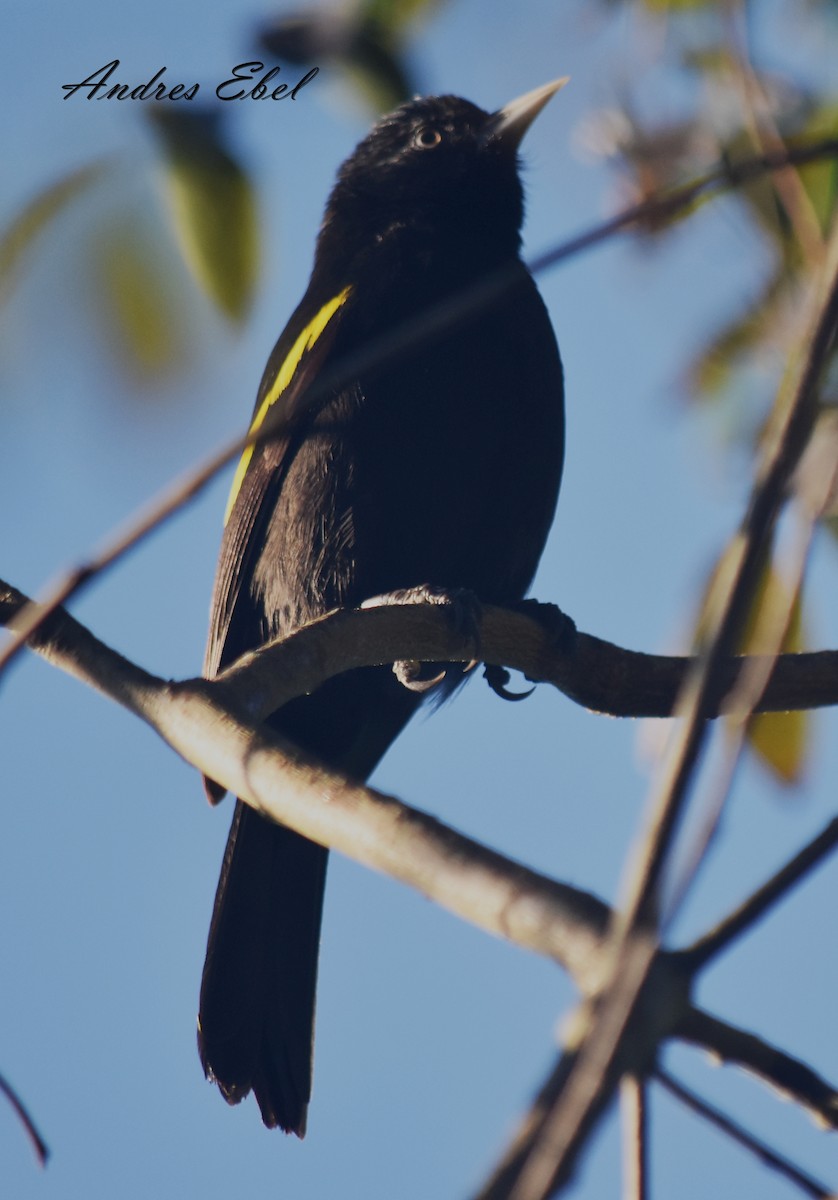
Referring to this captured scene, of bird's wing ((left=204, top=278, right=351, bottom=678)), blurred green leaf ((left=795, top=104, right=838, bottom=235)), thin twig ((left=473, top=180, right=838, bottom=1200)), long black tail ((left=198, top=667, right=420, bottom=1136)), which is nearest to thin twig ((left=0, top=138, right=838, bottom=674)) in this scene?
thin twig ((left=473, top=180, right=838, bottom=1200))

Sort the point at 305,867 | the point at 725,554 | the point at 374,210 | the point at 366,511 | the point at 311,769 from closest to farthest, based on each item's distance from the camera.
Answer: the point at 311,769, the point at 725,554, the point at 366,511, the point at 305,867, the point at 374,210

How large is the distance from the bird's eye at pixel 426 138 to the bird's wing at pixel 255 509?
873 millimetres

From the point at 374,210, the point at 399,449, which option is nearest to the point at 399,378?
the point at 399,449

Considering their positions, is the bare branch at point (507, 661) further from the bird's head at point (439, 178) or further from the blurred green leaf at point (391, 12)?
the bird's head at point (439, 178)

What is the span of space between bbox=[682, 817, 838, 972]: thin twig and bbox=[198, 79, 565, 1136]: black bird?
2417 millimetres

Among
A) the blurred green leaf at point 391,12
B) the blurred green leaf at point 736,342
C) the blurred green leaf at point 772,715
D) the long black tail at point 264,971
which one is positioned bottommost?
the long black tail at point 264,971

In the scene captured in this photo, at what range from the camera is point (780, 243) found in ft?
8.72

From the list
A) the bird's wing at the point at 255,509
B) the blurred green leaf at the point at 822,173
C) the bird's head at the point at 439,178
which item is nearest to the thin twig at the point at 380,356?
the blurred green leaf at the point at 822,173

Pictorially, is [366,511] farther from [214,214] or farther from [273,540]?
[214,214]

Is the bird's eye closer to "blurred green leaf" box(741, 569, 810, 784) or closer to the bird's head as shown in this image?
the bird's head

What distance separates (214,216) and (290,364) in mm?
1586

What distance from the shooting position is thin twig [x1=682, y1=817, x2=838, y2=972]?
121cm

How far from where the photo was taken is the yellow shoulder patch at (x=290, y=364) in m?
4.05

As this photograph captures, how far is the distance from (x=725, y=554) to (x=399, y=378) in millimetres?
1452
